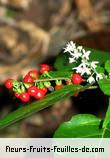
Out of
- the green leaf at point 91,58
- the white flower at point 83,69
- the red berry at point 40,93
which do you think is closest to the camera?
the white flower at point 83,69

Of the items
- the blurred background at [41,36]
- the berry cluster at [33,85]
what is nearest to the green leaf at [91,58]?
the berry cluster at [33,85]

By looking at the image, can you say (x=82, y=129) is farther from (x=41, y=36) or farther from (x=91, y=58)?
(x=41, y=36)

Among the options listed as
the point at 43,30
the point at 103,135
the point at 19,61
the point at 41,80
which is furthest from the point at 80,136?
the point at 43,30

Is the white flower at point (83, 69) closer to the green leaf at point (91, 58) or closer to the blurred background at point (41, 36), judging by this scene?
the green leaf at point (91, 58)

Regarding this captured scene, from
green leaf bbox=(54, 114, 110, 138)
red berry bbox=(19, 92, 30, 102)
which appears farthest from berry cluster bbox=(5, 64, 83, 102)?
green leaf bbox=(54, 114, 110, 138)

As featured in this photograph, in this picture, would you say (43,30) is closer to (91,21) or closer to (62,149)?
(91,21)

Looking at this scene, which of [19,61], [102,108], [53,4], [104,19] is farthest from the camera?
[53,4]
